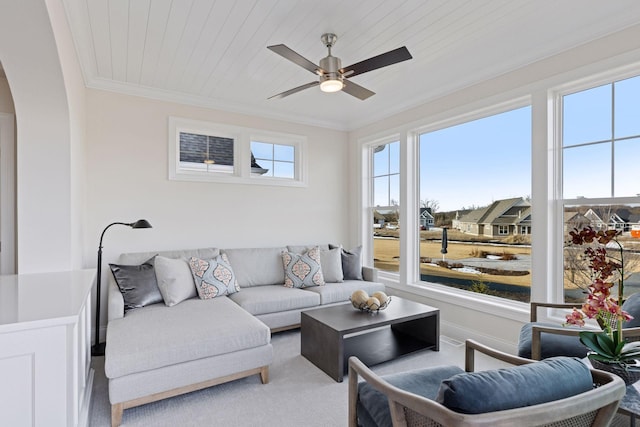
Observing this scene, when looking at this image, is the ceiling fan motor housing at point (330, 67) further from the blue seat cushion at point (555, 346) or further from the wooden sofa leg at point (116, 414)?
the wooden sofa leg at point (116, 414)

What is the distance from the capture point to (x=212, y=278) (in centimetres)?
329

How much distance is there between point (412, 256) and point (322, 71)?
2.61 metres

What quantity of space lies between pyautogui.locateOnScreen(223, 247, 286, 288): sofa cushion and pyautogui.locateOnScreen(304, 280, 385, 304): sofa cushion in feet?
1.52

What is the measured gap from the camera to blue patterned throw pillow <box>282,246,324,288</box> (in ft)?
12.8

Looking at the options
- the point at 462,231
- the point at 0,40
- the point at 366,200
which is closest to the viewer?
the point at 0,40

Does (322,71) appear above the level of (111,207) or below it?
above

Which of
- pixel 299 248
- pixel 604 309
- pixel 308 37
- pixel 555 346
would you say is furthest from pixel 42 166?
pixel 555 346

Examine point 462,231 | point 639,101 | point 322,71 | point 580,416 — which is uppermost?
point 322,71

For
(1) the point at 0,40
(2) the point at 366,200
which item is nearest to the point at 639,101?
(2) the point at 366,200

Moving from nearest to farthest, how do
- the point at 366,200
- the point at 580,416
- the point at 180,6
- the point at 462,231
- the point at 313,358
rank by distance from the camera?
the point at 580,416
the point at 180,6
the point at 313,358
the point at 462,231
the point at 366,200

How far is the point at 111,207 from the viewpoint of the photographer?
3.52 metres

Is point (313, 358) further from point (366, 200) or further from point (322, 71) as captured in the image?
point (366, 200)

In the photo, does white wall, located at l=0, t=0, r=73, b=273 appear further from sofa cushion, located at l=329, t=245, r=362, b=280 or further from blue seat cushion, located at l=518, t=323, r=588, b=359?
blue seat cushion, located at l=518, t=323, r=588, b=359

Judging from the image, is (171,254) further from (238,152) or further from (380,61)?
(380,61)
